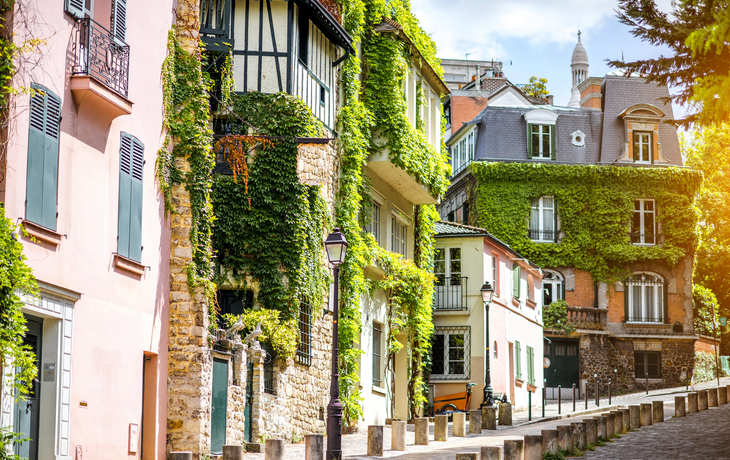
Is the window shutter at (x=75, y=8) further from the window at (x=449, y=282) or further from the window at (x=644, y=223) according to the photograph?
the window at (x=644, y=223)

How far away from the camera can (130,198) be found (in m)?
14.4

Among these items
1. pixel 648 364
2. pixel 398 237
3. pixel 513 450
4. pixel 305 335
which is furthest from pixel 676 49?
pixel 648 364

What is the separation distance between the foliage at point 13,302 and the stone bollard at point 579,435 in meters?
9.01

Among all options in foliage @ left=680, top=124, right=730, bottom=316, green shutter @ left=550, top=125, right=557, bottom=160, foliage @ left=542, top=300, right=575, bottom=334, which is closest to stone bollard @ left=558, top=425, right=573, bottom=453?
foliage @ left=542, top=300, right=575, bottom=334

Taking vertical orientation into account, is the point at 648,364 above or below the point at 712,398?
above

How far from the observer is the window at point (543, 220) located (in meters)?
41.4

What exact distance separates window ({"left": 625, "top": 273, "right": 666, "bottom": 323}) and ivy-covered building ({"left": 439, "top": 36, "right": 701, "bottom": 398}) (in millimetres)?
43

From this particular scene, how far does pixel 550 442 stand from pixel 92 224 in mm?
7504

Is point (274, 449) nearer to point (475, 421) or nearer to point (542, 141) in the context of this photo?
point (475, 421)

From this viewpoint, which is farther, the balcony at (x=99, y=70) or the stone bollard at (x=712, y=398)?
the stone bollard at (x=712, y=398)

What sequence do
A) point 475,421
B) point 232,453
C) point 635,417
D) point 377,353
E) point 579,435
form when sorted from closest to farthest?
1. point 232,453
2. point 579,435
3. point 635,417
4. point 475,421
5. point 377,353

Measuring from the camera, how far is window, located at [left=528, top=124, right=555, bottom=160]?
42.7 metres

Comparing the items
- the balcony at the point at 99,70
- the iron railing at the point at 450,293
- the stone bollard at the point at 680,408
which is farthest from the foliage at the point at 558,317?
the balcony at the point at 99,70

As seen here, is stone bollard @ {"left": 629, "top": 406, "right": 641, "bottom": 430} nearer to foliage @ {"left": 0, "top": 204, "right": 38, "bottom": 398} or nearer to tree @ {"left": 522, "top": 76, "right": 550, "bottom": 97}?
foliage @ {"left": 0, "top": 204, "right": 38, "bottom": 398}
